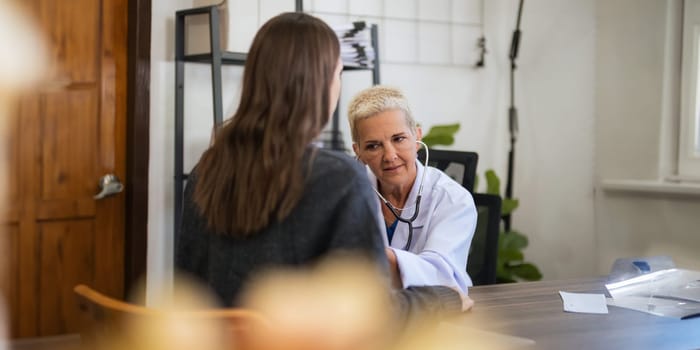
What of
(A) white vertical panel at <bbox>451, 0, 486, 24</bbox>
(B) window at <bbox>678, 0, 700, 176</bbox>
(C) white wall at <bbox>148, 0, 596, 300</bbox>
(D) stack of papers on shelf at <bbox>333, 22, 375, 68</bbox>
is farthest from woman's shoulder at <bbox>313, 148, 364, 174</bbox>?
(A) white vertical panel at <bbox>451, 0, 486, 24</bbox>

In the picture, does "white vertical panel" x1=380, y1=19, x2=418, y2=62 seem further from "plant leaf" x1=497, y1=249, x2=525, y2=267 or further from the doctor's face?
the doctor's face

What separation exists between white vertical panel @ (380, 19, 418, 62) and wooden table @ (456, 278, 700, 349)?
1934mm

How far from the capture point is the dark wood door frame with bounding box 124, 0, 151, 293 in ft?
9.66

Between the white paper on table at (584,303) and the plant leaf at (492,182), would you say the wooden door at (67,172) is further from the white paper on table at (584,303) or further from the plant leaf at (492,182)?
the white paper on table at (584,303)

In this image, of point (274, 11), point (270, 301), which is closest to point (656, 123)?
point (274, 11)

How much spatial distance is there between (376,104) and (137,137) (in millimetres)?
1460

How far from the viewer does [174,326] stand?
0.80m

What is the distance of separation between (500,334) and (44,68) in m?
2.13

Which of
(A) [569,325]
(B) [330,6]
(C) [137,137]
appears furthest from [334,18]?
(A) [569,325]

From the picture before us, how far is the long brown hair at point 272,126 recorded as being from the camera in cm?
101

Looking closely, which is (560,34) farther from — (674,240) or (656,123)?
(674,240)

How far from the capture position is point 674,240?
10.2ft

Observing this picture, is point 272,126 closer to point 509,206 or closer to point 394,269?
point 394,269

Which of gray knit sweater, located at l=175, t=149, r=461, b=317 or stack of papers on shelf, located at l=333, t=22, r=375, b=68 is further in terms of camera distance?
stack of papers on shelf, located at l=333, t=22, r=375, b=68
